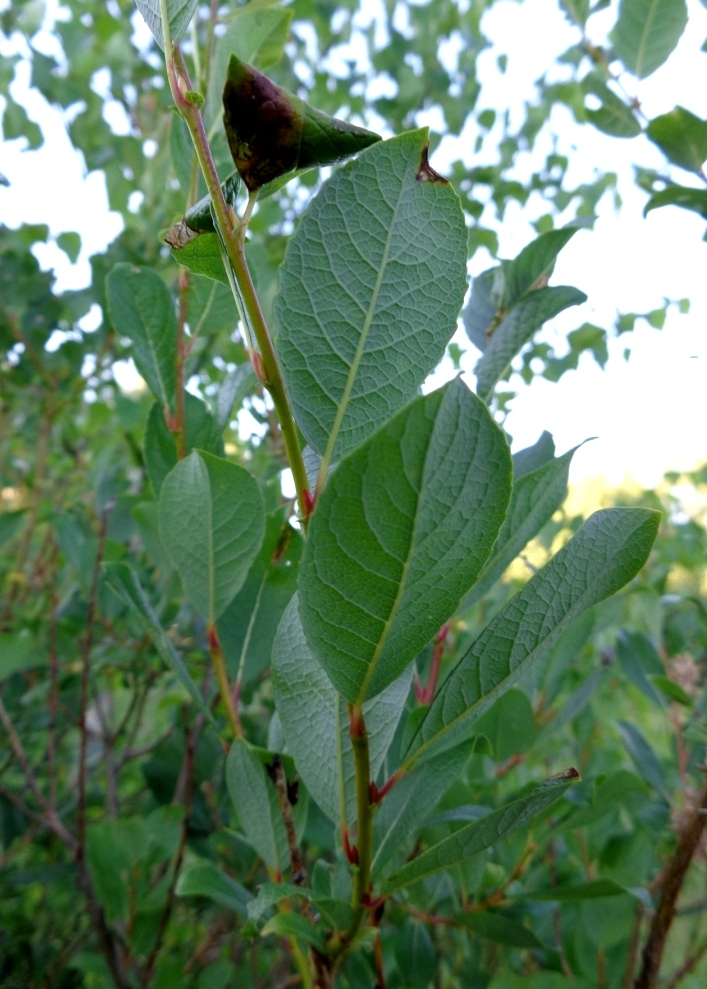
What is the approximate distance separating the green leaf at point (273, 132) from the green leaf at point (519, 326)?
24 cm

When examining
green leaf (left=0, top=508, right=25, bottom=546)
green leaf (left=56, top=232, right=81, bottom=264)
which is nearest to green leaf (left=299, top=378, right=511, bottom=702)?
green leaf (left=0, top=508, right=25, bottom=546)

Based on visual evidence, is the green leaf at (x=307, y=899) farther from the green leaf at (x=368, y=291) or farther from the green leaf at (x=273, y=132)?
the green leaf at (x=273, y=132)

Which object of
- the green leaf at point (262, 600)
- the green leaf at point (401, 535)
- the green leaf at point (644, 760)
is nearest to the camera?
the green leaf at point (401, 535)

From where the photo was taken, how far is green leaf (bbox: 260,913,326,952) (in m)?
0.44

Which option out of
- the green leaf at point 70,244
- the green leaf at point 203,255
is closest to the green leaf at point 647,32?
the green leaf at point 203,255

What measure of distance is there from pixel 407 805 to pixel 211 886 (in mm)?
154

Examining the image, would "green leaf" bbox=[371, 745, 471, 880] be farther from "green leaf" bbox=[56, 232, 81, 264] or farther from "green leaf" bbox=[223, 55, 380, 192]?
"green leaf" bbox=[56, 232, 81, 264]

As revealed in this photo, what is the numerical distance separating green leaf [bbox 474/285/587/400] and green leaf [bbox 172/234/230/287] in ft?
0.73

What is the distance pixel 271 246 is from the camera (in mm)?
1599

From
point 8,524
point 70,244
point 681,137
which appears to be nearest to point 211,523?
point 681,137

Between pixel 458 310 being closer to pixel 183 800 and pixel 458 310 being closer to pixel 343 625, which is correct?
pixel 343 625

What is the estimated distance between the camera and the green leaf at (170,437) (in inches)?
25.3

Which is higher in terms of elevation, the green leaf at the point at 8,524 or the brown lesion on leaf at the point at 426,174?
the green leaf at the point at 8,524

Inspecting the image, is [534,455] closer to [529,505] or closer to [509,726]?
[529,505]
